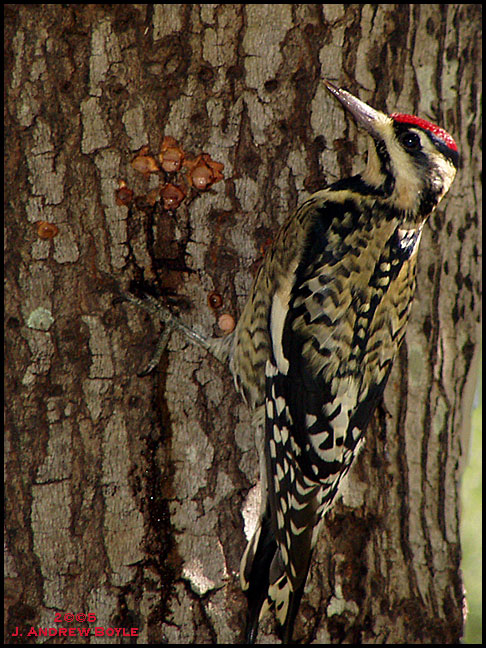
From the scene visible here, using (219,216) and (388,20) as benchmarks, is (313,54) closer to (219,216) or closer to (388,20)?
(388,20)

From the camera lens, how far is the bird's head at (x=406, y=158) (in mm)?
→ 2260

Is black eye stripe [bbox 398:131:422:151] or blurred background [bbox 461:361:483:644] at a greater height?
black eye stripe [bbox 398:131:422:151]

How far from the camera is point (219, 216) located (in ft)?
7.32

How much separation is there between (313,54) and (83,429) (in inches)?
56.7

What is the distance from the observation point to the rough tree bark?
6.98ft

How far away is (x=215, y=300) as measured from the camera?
2.30 meters

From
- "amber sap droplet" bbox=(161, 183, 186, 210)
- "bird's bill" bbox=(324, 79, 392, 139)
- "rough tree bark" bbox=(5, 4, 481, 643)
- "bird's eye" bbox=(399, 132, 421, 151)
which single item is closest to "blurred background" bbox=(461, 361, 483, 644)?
"rough tree bark" bbox=(5, 4, 481, 643)

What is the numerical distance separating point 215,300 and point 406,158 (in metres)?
0.88

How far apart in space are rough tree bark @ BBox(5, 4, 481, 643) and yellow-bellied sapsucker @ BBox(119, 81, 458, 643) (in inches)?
3.1

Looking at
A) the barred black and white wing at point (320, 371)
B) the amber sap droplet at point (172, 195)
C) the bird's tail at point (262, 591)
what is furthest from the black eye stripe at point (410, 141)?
the bird's tail at point (262, 591)

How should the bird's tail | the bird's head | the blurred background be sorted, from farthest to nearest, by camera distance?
the blurred background < the bird's head < the bird's tail

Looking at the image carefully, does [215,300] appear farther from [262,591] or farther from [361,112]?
[262,591]

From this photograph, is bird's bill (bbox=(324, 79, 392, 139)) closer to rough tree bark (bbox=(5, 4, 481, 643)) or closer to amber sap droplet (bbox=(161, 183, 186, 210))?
rough tree bark (bbox=(5, 4, 481, 643))

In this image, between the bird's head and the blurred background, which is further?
the blurred background
